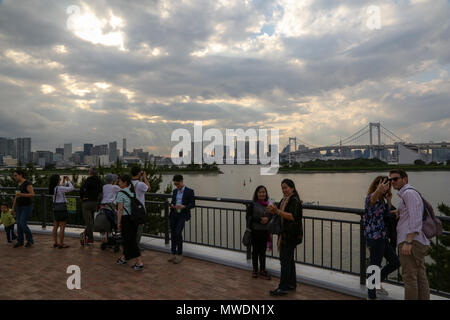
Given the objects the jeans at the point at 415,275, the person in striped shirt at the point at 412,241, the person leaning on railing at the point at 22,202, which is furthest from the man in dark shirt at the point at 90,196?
the jeans at the point at 415,275

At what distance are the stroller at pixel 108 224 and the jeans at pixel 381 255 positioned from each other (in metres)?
4.85

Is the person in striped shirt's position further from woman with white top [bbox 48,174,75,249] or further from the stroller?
woman with white top [bbox 48,174,75,249]

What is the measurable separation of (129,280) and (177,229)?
3.97ft

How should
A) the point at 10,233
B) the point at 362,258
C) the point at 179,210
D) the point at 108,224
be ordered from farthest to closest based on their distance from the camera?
the point at 10,233
the point at 108,224
the point at 179,210
the point at 362,258

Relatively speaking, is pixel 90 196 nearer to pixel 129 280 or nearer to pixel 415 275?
pixel 129 280

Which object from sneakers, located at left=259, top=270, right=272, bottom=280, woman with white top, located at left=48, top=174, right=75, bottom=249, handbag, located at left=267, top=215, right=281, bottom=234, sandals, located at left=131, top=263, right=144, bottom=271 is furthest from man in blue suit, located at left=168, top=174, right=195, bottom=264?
woman with white top, located at left=48, top=174, right=75, bottom=249

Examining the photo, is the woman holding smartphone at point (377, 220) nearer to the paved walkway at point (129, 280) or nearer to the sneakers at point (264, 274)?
the paved walkway at point (129, 280)

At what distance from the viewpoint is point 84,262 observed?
575cm

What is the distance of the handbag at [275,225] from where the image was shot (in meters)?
4.29

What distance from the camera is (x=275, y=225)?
170 inches

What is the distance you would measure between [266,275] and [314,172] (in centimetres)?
10429

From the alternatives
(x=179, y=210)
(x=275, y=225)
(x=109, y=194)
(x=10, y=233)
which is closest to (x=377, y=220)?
(x=275, y=225)
